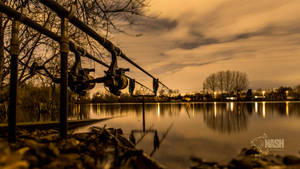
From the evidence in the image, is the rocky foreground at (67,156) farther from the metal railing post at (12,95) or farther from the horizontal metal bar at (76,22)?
the horizontal metal bar at (76,22)

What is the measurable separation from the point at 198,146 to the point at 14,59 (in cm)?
330

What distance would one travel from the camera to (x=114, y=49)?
4055 millimetres

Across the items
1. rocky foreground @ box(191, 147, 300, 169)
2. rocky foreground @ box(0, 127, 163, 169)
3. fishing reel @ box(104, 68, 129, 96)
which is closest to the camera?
rocky foreground @ box(0, 127, 163, 169)

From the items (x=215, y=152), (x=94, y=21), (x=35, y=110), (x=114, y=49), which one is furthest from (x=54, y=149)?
(x=35, y=110)

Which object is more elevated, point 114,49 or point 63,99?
point 114,49

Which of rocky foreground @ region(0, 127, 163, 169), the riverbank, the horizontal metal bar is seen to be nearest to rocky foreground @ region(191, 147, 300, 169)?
the riverbank

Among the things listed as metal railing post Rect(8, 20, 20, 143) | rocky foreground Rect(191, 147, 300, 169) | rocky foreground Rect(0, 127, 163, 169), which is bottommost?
rocky foreground Rect(191, 147, 300, 169)

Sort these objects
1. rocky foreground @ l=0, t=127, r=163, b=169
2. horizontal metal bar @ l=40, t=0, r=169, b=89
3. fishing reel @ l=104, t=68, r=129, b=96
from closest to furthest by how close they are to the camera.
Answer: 1. rocky foreground @ l=0, t=127, r=163, b=169
2. horizontal metal bar @ l=40, t=0, r=169, b=89
3. fishing reel @ l=104, t=68, r=129, b=96

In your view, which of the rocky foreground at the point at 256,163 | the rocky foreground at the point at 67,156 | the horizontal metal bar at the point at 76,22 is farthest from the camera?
the horizontal metal bar at the point at 76,22

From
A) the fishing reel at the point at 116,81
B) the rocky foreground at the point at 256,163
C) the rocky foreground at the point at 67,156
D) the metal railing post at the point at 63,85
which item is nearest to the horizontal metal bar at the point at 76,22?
the metal railing post at the point at 63,85

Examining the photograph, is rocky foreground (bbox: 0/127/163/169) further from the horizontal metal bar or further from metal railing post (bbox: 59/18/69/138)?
the horizontal metal bar

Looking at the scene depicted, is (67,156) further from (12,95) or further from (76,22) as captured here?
(76,22)

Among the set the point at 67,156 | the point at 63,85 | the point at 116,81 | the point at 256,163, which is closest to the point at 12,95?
the point at 63,85

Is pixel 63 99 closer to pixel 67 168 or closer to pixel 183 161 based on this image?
pixel 67 168
